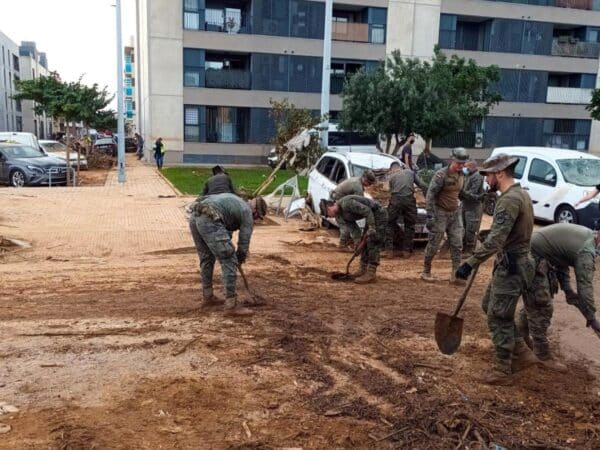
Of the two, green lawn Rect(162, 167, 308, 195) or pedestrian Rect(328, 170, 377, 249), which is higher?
pedestrian Rect(328, 170, 377, 249)

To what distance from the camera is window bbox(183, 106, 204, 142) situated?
30.7 m

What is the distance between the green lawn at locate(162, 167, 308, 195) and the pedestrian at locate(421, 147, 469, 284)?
952cm

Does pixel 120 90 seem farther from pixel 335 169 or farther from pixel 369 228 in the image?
pixel 369 228

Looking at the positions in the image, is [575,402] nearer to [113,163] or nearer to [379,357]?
[379,357]

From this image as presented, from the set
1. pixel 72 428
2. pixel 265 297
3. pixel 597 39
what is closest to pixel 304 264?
pixel 265 297

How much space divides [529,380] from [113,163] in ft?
95.6

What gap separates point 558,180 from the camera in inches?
502

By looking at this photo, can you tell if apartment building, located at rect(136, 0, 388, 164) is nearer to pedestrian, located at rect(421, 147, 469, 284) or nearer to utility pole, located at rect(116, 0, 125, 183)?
utility pole, located at rect(116, 0, 125, 183)

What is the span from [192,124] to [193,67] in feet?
9.53

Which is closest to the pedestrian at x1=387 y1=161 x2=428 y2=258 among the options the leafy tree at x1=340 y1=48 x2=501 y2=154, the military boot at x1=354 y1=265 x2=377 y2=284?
the military boot at x1=354 y1=265 x2=377 y2=284

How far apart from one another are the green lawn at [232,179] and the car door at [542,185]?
678 cm

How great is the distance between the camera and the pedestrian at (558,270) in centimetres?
491

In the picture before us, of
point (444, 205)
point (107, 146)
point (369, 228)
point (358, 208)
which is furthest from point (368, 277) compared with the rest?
point (107, 146)

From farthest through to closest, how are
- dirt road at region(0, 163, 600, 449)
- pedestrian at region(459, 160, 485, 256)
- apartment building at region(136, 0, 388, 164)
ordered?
apartment building at region(136, 0, 388, 164) < pedestrian at region(459, 160, 485, 256) < dirt road at region(0, 163, 600, 449)
